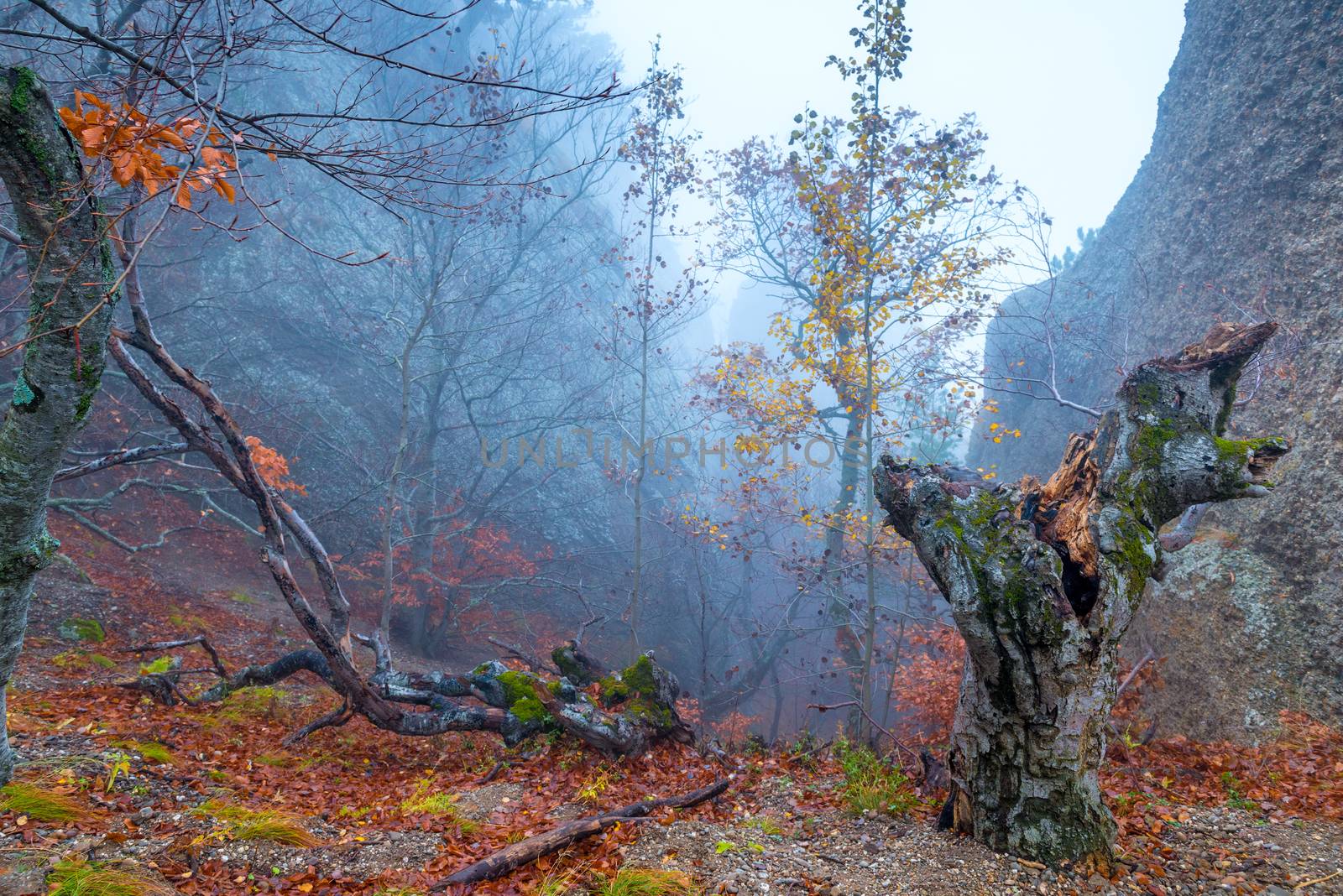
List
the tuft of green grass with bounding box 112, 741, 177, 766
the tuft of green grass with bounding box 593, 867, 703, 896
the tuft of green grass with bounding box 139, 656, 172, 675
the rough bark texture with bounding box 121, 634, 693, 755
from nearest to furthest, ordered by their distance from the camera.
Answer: the tuft of green grass with bounding box 593, 867, 703, 896 < the tuft of green grass with bounding box 112, 741, 177, 766 < the rough bark texture with bounding box 121, 634, 693, 755 < the tuft of green grass with bounding box 139, 656, 172, 675

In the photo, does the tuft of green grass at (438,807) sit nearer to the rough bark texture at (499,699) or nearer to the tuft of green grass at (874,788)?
the rough bark texture at (499,699)

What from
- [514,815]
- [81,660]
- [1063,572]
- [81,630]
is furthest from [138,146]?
[81,630]

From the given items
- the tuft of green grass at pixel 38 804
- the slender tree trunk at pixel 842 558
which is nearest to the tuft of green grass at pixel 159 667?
the tuft of green grass at pixel 38 804

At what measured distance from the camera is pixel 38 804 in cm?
351

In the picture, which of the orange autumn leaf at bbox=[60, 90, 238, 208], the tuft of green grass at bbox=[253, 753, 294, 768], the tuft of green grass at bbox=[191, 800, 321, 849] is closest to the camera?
the orange autumn leaf at bbox=[60, 90, 238, 208]

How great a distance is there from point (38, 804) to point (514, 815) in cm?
266

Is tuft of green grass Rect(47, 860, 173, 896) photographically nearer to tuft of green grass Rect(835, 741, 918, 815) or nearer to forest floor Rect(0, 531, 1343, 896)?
forest floor Rect(0, 531, 1343, 896)

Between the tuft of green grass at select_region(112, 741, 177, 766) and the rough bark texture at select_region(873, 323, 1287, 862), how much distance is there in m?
5.35

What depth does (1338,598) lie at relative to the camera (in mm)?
7375

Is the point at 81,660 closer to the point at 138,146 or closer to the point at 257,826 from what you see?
the point at 257,826

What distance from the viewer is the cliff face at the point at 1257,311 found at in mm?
7762

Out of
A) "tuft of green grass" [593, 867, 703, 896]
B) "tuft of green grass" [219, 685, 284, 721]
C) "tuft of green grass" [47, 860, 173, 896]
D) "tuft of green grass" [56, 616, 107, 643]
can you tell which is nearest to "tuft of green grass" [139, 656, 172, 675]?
"tuft of green grass" [219, 685, 284, 721]

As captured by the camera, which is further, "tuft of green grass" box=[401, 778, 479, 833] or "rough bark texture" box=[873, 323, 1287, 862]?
"tuft of green grass" box=[401, 778, 479, 833]

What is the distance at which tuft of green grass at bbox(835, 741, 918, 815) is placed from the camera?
15.0 feet
